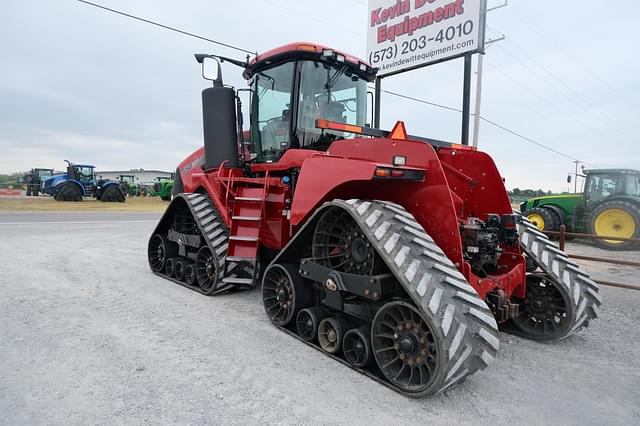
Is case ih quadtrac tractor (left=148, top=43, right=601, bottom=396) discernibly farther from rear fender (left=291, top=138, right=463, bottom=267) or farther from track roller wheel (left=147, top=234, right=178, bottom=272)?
track roller wheel (left=147, top=234, right=178, bottom=272)

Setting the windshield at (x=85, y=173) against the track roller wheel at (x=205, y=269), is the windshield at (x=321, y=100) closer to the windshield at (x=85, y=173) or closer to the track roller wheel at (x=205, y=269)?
the track roller wheel at (x=205, y=269)

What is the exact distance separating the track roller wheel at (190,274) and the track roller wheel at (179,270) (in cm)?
8

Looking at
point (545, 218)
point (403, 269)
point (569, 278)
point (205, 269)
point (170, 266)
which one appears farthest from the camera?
point (545, 218)

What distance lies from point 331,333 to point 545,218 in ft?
42.3

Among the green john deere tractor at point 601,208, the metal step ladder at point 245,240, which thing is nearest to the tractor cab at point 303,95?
the metal step ladder at point 245,240

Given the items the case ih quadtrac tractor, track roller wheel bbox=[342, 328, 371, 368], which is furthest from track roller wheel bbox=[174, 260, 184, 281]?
track roller wheel bbox=[342, 328, 371, 368]

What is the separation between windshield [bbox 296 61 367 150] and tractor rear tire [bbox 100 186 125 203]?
27247mm

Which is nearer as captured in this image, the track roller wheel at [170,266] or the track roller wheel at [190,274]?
the track roller wheel at [190,274]

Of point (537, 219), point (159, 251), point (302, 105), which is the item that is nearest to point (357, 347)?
point (302, 105)

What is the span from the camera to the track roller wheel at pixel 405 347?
288 cm

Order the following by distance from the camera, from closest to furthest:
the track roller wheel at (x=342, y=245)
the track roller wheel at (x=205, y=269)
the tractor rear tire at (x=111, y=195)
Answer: the track roller wheel at (x=342, y=245) → the track roller wheel at (x=205, y=269) → the tractor rear tire at (x=111, y=195)

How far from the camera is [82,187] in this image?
27.3 meters

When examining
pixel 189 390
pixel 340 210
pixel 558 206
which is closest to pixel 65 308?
pixel 189 390

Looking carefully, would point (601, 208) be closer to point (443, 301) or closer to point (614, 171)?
point (614, 171)
